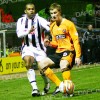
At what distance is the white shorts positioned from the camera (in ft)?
33.4

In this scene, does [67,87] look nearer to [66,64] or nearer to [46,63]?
[66,64]

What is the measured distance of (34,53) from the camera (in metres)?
10.2

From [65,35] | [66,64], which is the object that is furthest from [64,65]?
[65,35]

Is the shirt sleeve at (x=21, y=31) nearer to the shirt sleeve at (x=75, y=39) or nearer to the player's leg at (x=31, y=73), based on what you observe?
the player's leg at (x=31, y=73)

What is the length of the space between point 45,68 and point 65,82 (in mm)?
595

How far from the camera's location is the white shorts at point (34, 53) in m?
10.2

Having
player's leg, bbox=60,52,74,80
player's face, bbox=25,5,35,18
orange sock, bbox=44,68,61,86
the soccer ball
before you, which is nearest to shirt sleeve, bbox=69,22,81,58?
player's leg, bbox=60,52,74,80

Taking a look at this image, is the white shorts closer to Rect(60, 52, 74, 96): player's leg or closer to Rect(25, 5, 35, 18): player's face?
Rect(25, 5, 35, 18): player's face

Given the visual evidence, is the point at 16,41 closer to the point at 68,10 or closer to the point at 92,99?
the point at 68,10

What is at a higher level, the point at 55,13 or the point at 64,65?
the point at 55,13

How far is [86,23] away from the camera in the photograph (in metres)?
24.3

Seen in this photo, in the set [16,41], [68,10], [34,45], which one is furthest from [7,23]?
[34,45]

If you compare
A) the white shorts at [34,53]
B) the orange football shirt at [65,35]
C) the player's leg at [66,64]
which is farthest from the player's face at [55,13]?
the white shorts at [34,53]

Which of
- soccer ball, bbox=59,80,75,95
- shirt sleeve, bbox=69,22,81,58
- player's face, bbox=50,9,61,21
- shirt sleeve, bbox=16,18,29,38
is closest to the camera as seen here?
soccer ball, bbox=59,80,75,95
